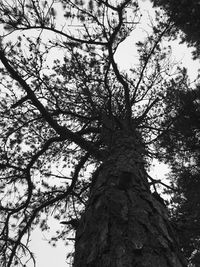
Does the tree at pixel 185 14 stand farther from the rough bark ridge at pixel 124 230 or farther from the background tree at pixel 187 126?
the rough bark ridge at pixel 124 230

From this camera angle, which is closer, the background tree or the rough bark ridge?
the rough bark ridge

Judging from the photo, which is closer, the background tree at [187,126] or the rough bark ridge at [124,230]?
the rough bark ridge at [124,230]

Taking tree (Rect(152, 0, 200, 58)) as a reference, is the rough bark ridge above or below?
below

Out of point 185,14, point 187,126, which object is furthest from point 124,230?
point 185,14

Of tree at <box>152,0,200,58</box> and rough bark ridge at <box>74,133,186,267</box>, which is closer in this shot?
rough bark ridge at <box>74,133,186,267</box>

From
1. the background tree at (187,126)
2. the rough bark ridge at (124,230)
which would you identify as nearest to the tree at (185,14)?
the background tree at (187,126)

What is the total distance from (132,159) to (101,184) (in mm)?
808

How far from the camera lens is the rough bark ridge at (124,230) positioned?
1.42 metres

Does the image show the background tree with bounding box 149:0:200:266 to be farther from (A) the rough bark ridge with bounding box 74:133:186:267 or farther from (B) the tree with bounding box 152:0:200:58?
(A) the rough bark ridge with bounding box 74:133:186:267

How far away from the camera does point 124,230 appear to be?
1.66 m

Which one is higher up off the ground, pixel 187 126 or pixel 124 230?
pixel 187 126

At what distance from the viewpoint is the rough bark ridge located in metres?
1.42

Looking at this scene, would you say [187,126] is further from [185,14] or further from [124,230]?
[124,230]

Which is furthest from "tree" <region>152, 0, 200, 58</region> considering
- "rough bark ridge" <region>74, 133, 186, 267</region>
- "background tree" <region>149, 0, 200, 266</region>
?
"rough bark ridge" <region>74, 133, 186, 267</region>
